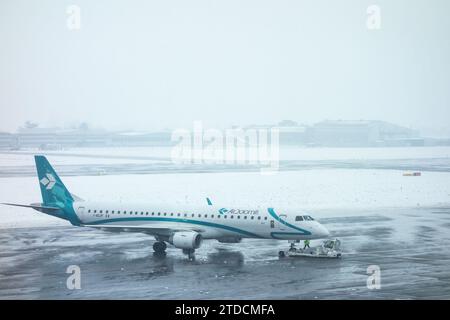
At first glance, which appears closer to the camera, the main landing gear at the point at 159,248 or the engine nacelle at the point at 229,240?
the main landing gear at the point at 159,248

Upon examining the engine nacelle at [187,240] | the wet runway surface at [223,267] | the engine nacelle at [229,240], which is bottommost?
the wet runway surface at [223,267]

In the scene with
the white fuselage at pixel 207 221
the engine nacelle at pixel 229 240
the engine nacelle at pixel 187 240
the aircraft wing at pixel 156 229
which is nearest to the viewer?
the engine nacelle at pixel 187 240

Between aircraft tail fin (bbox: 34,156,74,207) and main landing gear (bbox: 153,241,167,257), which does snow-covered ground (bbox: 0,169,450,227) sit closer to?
aircraft tail fin (bbox: 34,156,74,207)

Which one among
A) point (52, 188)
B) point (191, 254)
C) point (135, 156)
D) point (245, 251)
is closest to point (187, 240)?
point (191, 254)

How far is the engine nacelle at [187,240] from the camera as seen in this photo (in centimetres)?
3978

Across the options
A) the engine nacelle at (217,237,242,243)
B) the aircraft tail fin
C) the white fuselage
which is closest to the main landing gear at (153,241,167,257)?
the white fuselage

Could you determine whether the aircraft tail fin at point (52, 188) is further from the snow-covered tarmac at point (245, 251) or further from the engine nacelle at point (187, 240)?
the engine nacelle at point (187, 240)

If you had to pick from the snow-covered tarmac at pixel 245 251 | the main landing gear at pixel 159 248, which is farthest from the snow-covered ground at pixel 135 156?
the main landing gear at pixel 159 248

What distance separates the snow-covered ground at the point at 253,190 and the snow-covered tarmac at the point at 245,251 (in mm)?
140

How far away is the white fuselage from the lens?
133ft
